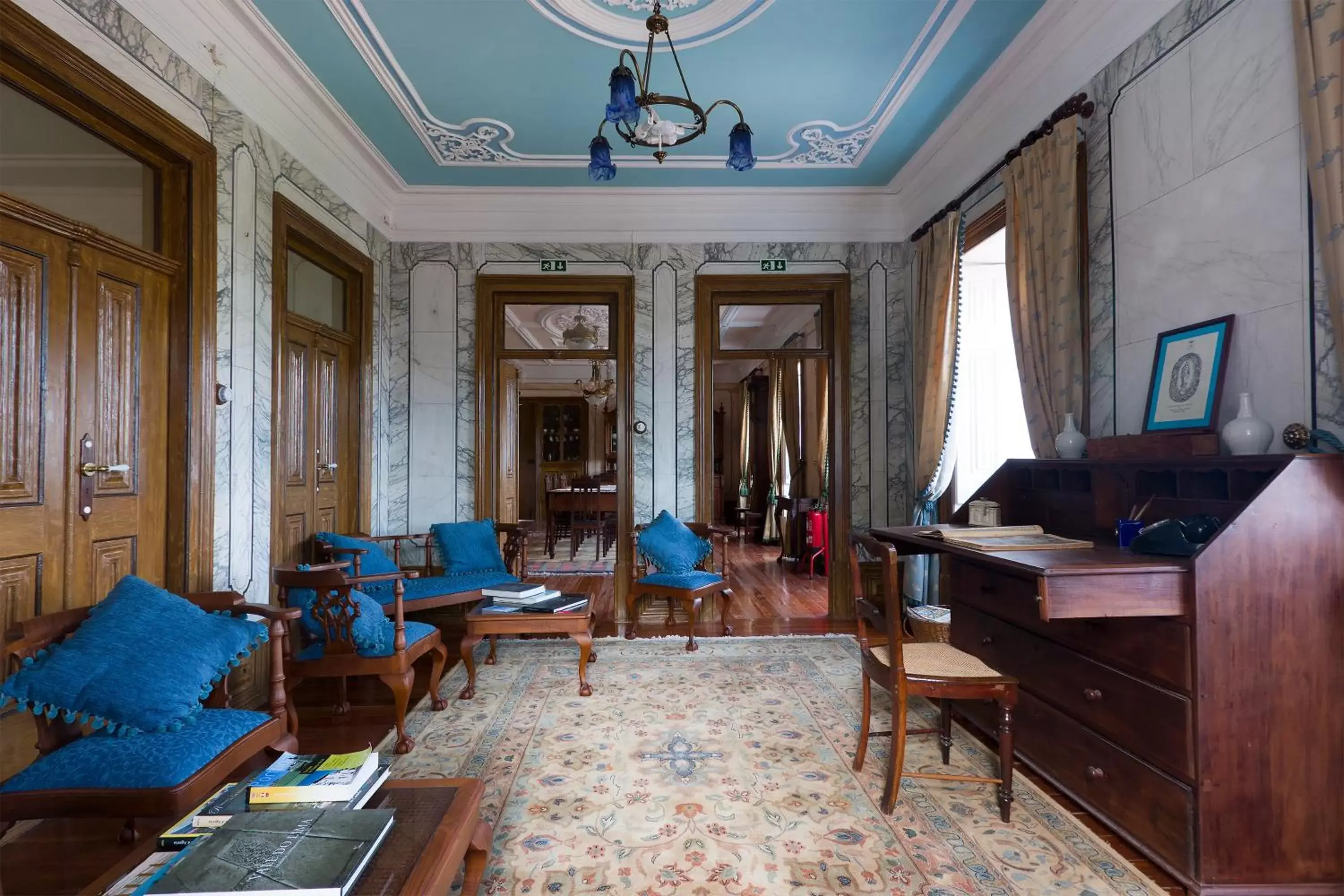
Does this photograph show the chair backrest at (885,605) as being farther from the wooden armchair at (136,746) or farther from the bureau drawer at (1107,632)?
the wooden armchair at (136,746)

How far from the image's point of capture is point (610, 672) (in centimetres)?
388

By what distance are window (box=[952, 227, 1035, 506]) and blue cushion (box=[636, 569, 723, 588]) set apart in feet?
6.17

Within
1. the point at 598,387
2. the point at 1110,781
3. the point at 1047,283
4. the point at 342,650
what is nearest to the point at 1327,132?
the point at 1047,283

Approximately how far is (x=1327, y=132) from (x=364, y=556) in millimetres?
4755

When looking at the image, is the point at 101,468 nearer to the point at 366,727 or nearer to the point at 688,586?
the point at 366,727

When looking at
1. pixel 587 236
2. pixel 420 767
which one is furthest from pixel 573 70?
pixel 420 767

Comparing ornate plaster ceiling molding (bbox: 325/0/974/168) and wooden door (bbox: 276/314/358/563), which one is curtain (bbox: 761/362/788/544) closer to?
ornate plaster ceiling molding (bbox: 325/0/974/168)

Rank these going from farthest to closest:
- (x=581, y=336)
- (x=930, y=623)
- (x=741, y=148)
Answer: (x=581, y=336) < (x=930, y=623) < (x=741, y=148)

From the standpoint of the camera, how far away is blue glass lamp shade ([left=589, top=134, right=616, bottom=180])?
2895mm

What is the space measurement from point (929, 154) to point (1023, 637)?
3572mm

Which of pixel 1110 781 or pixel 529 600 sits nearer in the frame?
pixel 1110 781

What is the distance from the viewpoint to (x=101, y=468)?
8.74 ft

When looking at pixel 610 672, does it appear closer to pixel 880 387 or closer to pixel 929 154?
pixel 880 387

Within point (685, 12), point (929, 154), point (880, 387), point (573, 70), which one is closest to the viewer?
point (685, 12)
